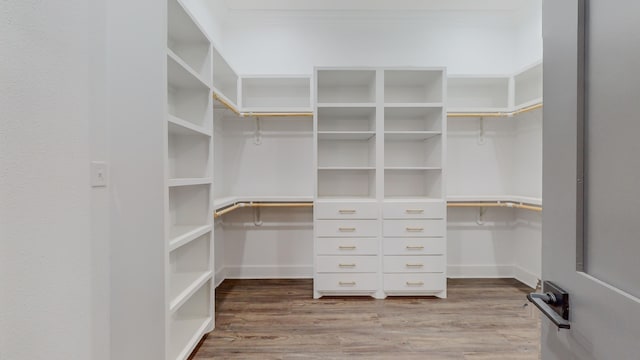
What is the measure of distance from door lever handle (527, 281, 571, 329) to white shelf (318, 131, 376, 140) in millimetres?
2297

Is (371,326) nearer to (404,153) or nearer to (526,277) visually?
(404,153)

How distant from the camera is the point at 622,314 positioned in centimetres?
45

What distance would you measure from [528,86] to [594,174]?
331 cm

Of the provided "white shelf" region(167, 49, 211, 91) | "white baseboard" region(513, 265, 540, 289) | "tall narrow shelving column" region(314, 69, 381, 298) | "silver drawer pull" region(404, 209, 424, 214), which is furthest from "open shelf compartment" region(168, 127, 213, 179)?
"white baseboard" region(513, 265, 540, 289)

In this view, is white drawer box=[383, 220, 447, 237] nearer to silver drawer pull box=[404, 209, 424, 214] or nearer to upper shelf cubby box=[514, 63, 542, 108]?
silver drawer pull box=[404, 209, 424, 214]

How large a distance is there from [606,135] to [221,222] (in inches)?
130

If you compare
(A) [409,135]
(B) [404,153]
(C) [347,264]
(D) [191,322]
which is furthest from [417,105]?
(D) [191,322]

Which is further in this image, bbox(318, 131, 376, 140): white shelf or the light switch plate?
bbox(318, 131, 376, 140): white shelf

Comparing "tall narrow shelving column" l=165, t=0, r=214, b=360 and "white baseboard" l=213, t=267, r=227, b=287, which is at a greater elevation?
"tall narrow shelving column" l=165, t=0, r=214, b=360

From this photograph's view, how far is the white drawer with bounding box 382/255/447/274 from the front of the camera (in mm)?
2814

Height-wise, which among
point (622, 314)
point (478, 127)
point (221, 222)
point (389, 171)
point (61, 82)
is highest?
point (478, 127)

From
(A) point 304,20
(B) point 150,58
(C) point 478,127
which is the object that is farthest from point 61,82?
(C) point 478,127

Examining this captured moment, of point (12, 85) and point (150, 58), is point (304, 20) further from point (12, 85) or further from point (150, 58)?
point (12, 85)

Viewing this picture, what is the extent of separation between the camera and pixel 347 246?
2818 mm
